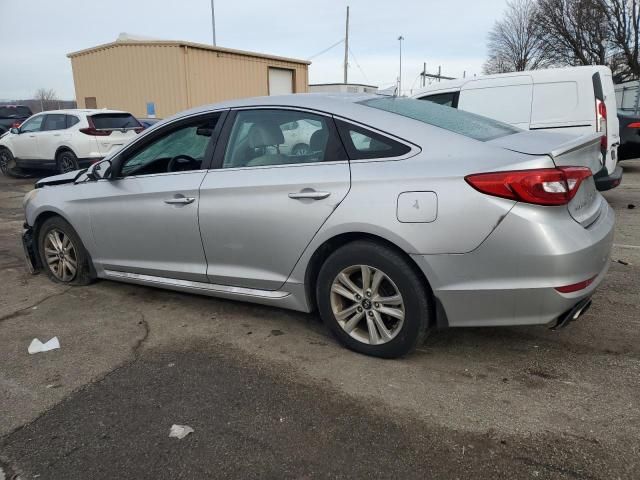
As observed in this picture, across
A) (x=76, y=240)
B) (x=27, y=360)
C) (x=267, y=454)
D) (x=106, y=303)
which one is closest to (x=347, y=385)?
(x=267, y=454)

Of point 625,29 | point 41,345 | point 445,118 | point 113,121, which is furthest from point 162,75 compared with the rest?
point 625,29

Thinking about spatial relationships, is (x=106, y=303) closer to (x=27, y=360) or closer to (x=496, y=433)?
(x=27, y=360)

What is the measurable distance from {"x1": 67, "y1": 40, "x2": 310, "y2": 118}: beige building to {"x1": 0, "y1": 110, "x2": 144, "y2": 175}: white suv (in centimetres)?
726

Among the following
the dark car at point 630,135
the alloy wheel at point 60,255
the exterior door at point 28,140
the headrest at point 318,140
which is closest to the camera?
the headrest at point 318,140

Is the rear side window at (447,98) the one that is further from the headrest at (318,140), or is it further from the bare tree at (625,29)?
the bare tree at (625,29)

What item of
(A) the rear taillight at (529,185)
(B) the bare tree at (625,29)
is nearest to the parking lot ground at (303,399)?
(A) the rear taillight at (529,185)

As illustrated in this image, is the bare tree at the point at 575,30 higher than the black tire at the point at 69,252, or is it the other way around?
the bare tree at the point at 575,30

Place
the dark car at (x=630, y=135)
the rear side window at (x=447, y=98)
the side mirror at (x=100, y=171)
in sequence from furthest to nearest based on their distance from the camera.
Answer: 1. the dark car at (x=630, y=135)
2. the rear side window at (x=447, y=98)
3. the side mirror at (x=100, y=171)

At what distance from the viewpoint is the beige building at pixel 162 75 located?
62.5 ft

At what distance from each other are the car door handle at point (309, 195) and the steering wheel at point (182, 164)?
952 millimetres

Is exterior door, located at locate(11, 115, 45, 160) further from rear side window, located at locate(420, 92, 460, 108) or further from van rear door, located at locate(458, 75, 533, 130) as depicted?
van rear door, located at locate(458, 75, 533, 130)

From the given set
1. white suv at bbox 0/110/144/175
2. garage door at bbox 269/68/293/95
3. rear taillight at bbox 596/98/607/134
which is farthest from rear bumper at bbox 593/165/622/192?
garage door at bbox 269/68/293/95

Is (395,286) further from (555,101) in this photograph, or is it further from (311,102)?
(555,101)

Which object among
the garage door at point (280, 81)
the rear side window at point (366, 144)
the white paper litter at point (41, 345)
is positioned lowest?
the white paper litter at point (41, 345)
